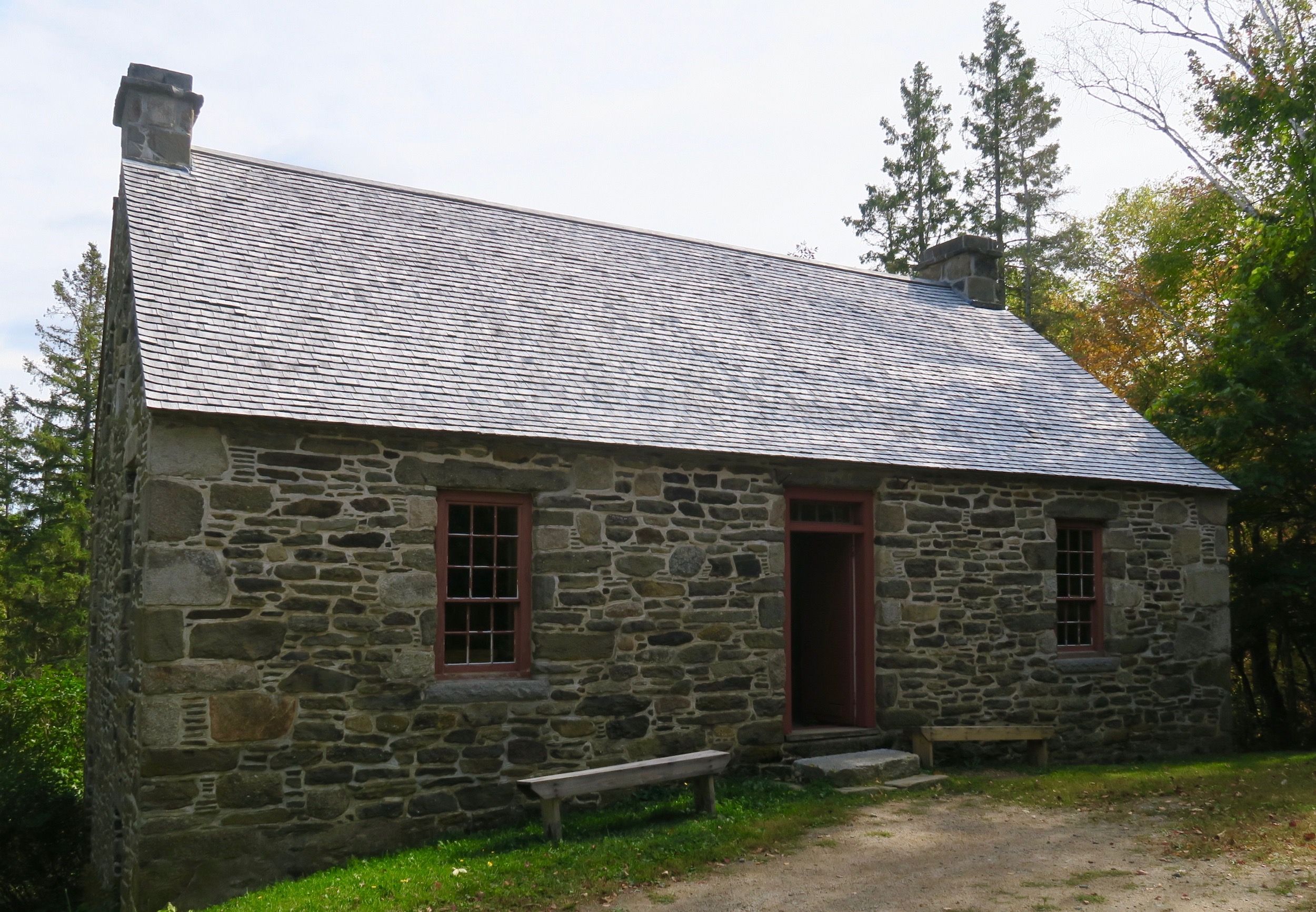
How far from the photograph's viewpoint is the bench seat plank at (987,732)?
1048cm

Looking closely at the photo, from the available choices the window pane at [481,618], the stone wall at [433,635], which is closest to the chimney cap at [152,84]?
the stone wall at [433,635]

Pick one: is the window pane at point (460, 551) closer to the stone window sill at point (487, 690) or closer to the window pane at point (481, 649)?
the window pane at point (481, 649)

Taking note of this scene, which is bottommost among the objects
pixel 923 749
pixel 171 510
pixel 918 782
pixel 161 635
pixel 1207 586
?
pixel 918 782

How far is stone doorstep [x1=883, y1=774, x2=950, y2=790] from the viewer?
377 inches

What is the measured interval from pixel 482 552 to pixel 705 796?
9.08ft

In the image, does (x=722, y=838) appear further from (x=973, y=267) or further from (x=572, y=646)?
(x=973, y=267)

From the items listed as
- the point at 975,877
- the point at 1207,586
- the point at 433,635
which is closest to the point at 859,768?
the point at 975,877

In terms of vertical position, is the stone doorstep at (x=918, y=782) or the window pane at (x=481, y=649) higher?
the window pane at (x=481, y=649)

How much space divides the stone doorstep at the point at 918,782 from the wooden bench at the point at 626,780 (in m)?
1.80

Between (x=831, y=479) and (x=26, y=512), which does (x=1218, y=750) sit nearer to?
(x=831, y=479)

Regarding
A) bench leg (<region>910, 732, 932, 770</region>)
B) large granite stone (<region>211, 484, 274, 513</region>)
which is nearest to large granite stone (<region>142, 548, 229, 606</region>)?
large granite stone (<region>211, 484, 274, 513</region>)

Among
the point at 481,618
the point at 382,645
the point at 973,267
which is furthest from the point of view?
the point at 973,267

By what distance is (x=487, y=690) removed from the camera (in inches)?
345

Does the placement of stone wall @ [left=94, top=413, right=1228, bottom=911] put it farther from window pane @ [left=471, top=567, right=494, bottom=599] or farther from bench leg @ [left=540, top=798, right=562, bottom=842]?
bench leg @ [left=540, top=798, right=562, bottom=842]
